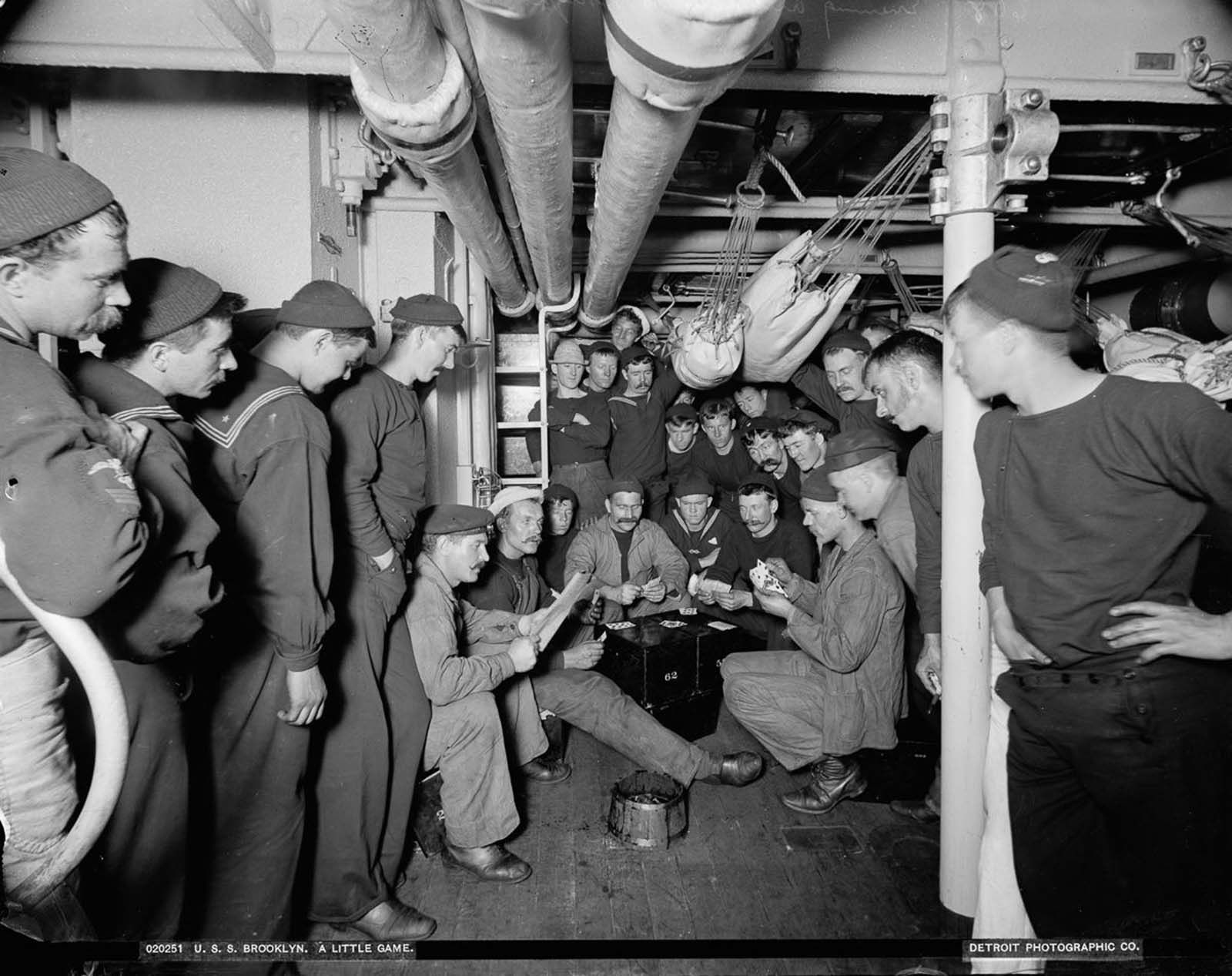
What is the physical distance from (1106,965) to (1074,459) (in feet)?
4.86

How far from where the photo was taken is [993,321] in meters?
1.65

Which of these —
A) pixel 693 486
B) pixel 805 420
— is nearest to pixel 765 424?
pixel 805 420

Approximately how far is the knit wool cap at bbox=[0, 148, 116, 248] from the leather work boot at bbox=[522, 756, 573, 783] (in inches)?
112

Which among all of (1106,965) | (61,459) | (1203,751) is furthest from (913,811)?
(61,459)

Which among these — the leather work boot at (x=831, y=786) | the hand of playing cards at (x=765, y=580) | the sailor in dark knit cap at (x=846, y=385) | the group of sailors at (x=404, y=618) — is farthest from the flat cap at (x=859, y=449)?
the leather work boot at (x=831, y=786)

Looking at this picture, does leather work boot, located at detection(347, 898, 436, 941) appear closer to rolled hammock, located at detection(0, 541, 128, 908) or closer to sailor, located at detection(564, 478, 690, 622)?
rolled hammock, located at detection(0, 541, 128, 908)

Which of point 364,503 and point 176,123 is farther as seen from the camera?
point 364,503

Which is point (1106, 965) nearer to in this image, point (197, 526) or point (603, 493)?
point (197, 526)

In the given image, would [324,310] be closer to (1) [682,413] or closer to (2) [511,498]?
(2) [511,498]

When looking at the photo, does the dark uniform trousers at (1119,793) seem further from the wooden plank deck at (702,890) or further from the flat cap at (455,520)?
the flat cap at (455,520)

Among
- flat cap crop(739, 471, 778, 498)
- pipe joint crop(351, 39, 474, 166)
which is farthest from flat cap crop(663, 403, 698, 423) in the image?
pipe joint crop(351, 39, 474, 166)

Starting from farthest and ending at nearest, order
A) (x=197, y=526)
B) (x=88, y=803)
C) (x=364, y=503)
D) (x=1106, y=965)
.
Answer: (x=364, y=503) < (x=1106, y=965) < (x=197, y=526) < (x=88, y=803)

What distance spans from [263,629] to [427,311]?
55.8 inches

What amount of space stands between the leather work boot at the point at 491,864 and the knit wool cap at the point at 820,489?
80.7 inches
